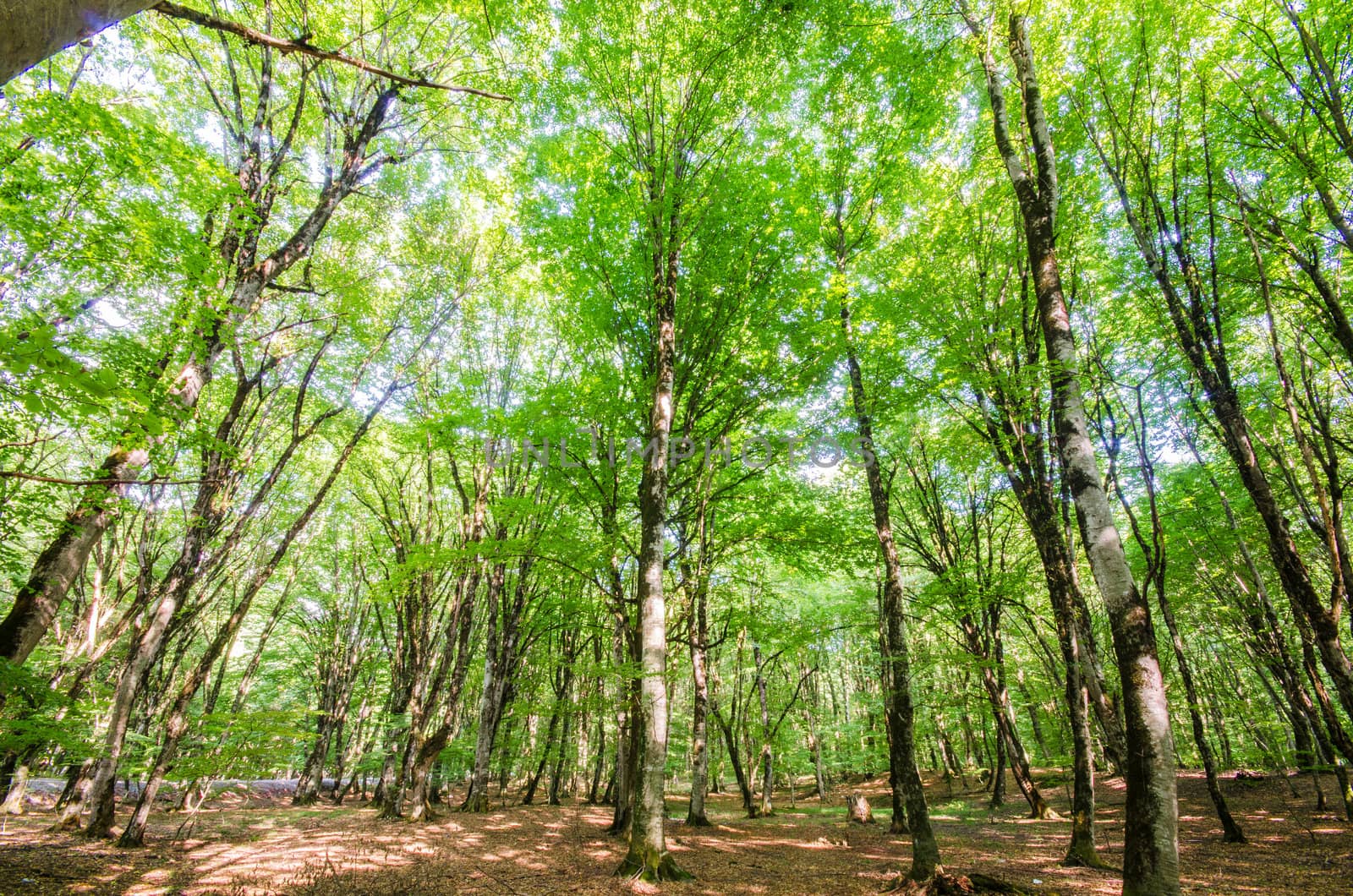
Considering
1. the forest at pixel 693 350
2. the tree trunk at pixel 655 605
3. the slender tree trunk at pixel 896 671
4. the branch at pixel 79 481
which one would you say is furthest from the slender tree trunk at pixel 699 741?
the branch at pixel 79 481

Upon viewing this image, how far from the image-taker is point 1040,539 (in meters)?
8.55

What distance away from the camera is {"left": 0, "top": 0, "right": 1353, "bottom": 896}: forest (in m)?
5.67

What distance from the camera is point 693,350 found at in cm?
855

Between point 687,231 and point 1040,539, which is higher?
point 687,231

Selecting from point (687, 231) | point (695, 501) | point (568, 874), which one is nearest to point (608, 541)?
point (695, 501)

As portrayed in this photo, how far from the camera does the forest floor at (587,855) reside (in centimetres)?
598

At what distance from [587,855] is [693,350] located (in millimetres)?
8499

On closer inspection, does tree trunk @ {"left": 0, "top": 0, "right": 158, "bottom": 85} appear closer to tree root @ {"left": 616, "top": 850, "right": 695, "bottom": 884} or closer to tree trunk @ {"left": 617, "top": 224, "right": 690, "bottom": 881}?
tree trunk @ {"left": 617, "top": 224, "right": 690, "bottom": 881}

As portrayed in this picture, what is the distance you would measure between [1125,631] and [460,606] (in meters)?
13.3

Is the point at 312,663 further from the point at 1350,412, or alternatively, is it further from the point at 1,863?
the point at 1350,412

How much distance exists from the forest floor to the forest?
0.48 feet

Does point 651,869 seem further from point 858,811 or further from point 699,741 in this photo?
point 858,811

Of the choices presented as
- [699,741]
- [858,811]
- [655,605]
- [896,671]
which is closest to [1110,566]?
[896,671]

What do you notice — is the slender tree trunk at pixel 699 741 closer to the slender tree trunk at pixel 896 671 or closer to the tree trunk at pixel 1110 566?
the slender tree trunk at pixel 896 671
